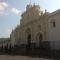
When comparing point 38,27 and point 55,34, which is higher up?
point 38,27

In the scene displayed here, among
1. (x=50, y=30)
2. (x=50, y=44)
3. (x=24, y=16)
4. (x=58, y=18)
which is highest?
(x=24, y=16)

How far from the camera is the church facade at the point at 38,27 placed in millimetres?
29438

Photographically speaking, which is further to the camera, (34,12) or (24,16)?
(24,16)

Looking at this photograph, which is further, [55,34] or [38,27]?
[38,27]

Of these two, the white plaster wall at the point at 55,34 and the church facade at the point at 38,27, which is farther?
the church facade at the point at 38,27

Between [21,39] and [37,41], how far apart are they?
773 centimetres

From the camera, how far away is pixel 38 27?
35.2 meters

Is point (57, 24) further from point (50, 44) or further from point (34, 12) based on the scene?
point (34, 12)

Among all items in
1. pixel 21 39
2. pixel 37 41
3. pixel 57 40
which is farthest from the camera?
pixel 21 39

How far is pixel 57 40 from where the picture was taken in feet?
92.7

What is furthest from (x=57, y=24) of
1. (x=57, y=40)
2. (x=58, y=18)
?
(x=57, y=40)

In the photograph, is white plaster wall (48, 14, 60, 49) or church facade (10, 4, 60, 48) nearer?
white plaster wall (48, 14, 60, 49)

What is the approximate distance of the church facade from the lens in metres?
29.4

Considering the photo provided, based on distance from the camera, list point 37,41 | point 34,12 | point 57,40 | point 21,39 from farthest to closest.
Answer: point 21,39 < point 34,12 < point 37,41 < point 57,40
